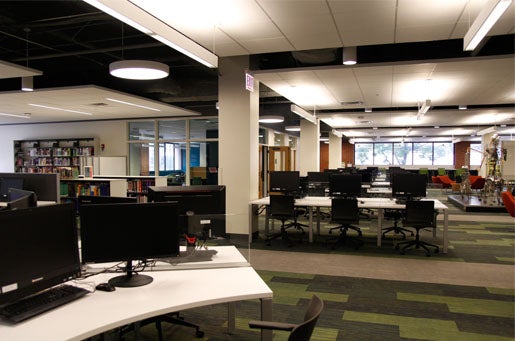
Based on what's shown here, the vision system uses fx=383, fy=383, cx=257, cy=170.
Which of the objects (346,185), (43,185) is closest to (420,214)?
(346,185)

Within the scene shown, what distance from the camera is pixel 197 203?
9.91ft

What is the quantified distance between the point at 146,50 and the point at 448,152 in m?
22.6

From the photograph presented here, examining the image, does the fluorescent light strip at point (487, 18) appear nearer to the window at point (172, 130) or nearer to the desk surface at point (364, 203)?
the desk surface at point (364, 203)

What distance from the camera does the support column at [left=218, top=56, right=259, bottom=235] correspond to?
686 cm

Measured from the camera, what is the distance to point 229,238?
10.6ft

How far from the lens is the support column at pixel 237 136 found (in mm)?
6863

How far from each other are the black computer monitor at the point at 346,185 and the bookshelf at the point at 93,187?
442 centimetres

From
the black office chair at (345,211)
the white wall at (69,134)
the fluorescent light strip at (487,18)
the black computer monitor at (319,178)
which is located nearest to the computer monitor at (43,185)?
the black office chair at (345,211)

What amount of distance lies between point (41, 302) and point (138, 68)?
136 inches

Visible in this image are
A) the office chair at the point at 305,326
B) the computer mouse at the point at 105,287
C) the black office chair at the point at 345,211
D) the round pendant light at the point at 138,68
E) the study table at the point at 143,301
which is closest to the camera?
the office chair at the point at 305,326

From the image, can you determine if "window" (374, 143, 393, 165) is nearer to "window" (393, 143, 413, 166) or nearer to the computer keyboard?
"window" (393, 143, 413, 166)

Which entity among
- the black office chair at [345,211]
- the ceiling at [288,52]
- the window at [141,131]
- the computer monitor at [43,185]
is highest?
the ceiling at [288,52]

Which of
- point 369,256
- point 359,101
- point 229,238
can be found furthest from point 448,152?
point 229,238

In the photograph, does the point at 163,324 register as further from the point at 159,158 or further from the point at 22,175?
the point at 159,158
